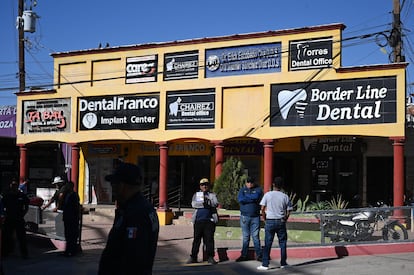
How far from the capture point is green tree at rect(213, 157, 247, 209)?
18.0 meters

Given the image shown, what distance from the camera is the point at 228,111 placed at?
20.0 m

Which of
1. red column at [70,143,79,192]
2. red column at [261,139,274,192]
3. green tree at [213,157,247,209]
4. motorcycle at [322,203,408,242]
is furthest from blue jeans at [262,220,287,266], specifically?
red column at [70,143,79,192]

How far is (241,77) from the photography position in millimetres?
19688

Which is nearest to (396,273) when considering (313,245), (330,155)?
(313,245)

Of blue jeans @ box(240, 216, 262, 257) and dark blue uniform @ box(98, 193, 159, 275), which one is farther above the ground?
dark blue uniform @ box(98, 193, 159, 275)

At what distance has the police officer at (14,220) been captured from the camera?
1158cm

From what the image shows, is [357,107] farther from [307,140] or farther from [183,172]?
[183,172]

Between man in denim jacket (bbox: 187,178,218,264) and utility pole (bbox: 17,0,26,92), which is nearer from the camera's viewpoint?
man in denim jacket (bbox: 187,178,218,264)

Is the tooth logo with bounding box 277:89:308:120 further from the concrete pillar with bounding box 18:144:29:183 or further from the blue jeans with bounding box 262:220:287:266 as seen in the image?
the concrete pillar with bounding box 18:144:29:183

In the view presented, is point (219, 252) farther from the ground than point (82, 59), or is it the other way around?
point (82, 59)

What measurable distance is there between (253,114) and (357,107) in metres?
3.65

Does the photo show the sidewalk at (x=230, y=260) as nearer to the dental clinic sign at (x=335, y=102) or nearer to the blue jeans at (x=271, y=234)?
the blue jeans at (x=271, y=234)

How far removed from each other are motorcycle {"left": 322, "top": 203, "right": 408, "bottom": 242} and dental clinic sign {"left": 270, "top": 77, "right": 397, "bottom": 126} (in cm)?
618

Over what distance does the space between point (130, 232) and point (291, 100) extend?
1542cm
